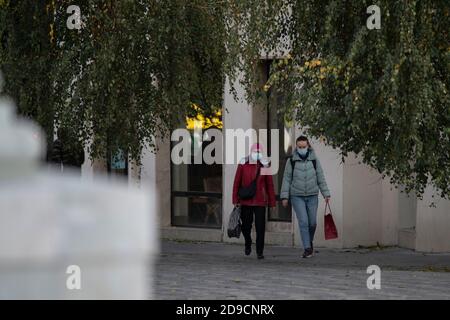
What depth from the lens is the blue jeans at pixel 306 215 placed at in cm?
1633

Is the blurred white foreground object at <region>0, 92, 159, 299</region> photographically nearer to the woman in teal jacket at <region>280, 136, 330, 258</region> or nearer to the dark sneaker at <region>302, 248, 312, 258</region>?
the woman in teal jacket at <region>280, 136, 330, 258</region>

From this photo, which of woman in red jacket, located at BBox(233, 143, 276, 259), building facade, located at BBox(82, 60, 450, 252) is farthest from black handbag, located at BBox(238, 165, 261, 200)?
building facade, located at BBox(82, 60, 450, 252)

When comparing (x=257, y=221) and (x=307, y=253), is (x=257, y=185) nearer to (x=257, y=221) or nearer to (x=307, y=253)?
(x=257, y=221)

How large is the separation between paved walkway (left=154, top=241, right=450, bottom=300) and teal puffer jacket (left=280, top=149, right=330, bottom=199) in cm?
101

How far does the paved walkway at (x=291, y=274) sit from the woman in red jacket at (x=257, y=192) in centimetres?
54

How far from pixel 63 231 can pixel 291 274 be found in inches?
443

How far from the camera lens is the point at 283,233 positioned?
19359 millimetres

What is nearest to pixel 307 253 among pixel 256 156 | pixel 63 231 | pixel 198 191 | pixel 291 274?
pixel 256 156

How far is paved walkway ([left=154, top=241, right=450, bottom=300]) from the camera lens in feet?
33.6

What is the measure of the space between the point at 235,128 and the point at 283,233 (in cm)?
206

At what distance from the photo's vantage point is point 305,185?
16.4 meters

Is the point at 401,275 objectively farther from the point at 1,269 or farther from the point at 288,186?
the point at 1,269

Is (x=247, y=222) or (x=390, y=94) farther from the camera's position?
(x=247, y=222)
